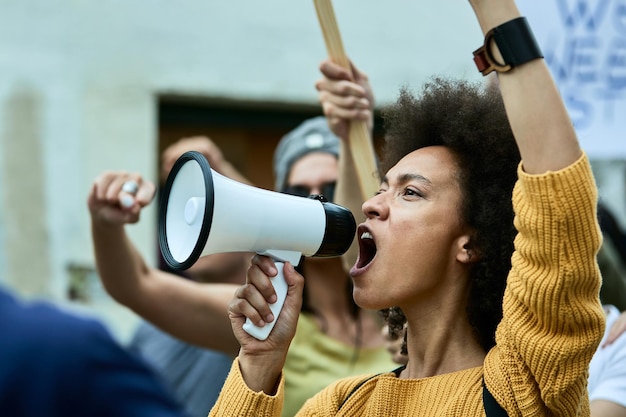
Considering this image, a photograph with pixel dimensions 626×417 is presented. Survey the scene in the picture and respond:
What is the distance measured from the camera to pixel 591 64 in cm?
349

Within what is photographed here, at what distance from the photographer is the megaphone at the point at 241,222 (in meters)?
2.32

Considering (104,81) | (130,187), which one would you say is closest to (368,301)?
(130,187)

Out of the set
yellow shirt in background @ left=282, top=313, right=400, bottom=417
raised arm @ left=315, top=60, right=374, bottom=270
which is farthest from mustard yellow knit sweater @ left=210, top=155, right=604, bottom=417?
yellow shirt in background @ left=282, top=313, right=400, bottom=417

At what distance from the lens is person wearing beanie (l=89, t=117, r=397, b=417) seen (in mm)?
3295

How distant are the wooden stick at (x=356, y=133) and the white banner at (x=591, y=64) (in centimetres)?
64

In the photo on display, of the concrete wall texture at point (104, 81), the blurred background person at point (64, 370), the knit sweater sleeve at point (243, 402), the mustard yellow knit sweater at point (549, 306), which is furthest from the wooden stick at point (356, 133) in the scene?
the concrete wall texture at point (104, 81)

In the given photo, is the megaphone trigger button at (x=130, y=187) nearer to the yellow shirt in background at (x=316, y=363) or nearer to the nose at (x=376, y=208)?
the yellow shirt in background at (x=316, y=363)

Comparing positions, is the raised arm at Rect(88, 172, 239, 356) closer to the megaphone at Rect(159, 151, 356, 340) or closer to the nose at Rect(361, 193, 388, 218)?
the megaphone at Rect(159, 151, 356, 340)

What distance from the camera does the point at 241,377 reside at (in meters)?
2.48

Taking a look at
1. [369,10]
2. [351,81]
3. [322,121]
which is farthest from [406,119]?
[369,10]

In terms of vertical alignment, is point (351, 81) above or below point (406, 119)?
above

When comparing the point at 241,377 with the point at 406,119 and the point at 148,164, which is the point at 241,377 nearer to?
the point at 406,119

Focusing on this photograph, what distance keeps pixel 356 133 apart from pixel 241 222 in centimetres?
92

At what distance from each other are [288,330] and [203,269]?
60.9 inches
